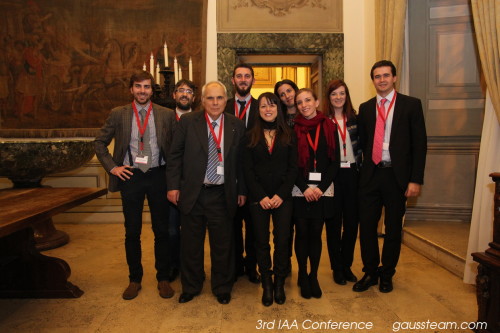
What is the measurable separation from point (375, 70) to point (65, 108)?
4.09 metres

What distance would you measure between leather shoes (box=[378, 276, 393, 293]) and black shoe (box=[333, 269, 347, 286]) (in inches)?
10.5

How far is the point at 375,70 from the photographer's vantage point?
2719 millimetres

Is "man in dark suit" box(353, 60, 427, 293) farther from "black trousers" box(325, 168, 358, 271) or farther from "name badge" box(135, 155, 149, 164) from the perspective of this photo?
"name badge" box(135, 155, 149, 164)

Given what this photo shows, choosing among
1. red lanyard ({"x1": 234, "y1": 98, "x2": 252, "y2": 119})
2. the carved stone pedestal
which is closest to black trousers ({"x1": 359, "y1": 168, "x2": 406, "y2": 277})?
the carved stone pedestal

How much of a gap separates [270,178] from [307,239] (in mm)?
527

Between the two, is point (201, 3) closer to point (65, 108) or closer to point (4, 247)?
point (65, 108)

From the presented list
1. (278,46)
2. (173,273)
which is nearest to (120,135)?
(173,273)

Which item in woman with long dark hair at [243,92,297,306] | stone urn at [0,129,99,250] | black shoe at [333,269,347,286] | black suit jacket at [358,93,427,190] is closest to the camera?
woman with long dark hair at [243,92,297,306]

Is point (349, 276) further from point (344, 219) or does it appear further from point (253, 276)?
point (253, 276)

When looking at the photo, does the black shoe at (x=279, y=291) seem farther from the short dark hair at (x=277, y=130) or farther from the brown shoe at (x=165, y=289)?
the short dark hair at (x=277, y=130)

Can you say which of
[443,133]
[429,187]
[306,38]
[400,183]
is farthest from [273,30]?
[400,183]

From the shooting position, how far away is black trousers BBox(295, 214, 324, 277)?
2551 millimetres

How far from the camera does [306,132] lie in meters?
2.58

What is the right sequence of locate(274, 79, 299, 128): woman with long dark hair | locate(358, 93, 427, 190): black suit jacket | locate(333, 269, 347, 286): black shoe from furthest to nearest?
locate(274, 79, 299, 128): woman with long dark hair, locate(333, 269, 347, 286): black shoe, locate(358, 93, 427, 190): black suit jacket
